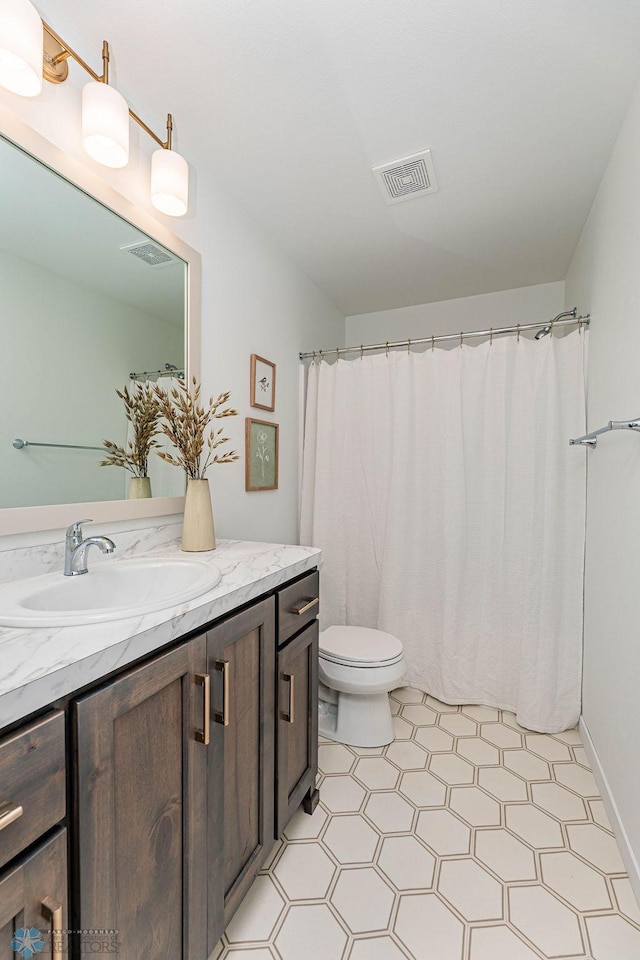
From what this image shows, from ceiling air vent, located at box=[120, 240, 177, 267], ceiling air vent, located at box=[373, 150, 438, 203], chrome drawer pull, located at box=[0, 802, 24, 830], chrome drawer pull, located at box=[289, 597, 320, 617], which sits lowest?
chrome drawer pull, located at box=[0, 802, 24, 830]

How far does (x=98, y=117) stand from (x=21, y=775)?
1.43 meters

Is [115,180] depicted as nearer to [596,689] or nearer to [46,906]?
[46,906]

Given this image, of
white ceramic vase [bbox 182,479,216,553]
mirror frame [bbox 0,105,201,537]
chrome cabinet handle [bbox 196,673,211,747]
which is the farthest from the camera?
white ceramic vase [bbox 182,479,216,553]

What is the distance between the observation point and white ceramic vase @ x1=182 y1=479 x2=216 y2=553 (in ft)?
4.88

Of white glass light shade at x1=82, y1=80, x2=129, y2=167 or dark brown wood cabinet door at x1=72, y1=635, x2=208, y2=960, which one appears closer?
dark brown wood cabinet door at x1=72, y1=635, x2=208, y2=960

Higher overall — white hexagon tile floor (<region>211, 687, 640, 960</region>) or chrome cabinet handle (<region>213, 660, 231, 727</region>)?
chrome cabinet handle (<region>213, 660, 231, 727</region>)

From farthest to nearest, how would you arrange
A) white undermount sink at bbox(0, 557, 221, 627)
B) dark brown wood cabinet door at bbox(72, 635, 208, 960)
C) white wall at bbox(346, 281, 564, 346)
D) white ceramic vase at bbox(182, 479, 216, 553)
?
white wall at bbox(346, 281, 564, 346) → white ceramic vase at bbox(182, 479, 216, 553) → white undermount sink at bbox(0, 557, 221, 627) → dark brown wood cabinet door at bbox(72, 635, 208, 960)

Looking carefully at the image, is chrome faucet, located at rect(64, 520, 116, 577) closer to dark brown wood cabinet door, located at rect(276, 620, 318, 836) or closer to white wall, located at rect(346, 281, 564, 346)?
dark brown wood cabinet door, located at rect(276, 620, 318, 836)

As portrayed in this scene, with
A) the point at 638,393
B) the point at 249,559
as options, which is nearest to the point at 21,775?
the point at 249,559

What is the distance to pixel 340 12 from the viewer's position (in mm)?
1165

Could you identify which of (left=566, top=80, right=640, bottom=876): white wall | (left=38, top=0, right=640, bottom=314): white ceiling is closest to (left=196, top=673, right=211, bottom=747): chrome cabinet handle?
(left=566, top=80, right=640, bottom=876): white wall

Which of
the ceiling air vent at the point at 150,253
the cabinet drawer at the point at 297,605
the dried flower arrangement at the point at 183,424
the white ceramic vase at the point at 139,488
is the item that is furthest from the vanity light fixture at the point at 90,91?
the cabinet drawer at the point at 297,605

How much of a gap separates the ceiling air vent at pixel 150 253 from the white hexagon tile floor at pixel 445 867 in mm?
1881

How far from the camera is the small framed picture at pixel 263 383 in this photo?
208 centimetres
